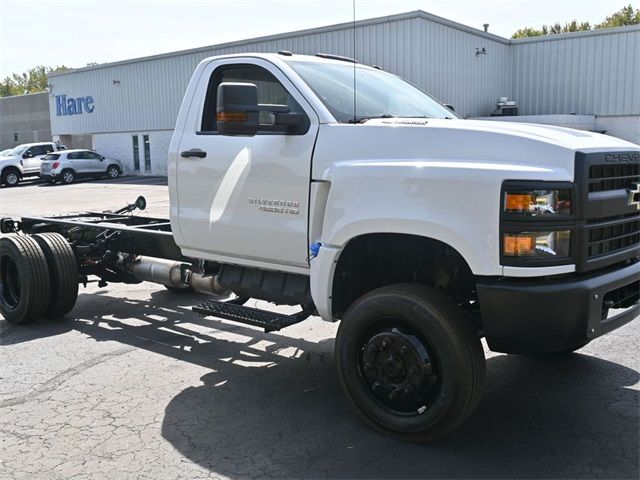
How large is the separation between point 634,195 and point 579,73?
2484 centimetres

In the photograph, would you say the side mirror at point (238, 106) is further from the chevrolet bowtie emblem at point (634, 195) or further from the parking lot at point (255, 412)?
the chevrolet bowtie emblem at point (634, 195)

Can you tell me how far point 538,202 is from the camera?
10.7ft

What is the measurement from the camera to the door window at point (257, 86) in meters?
4.61

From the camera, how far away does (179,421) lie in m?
4.14

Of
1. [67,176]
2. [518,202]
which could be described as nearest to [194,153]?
[518,202]

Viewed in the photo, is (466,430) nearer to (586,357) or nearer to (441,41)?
(586,357)

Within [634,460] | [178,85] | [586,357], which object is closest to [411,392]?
[634,460]

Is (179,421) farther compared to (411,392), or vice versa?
(179,421)

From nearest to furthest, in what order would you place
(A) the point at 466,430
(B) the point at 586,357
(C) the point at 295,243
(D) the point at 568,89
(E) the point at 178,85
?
(A) the point at 466,430 → (C) the point at 295,243 → (B) the point at 586,357 → (D) the point at 568,89 → (E) the point at 178,85

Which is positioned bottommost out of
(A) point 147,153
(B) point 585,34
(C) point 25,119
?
(A) point 147,153

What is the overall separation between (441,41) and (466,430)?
2263cm

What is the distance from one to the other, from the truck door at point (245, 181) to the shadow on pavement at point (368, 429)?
3.07ft

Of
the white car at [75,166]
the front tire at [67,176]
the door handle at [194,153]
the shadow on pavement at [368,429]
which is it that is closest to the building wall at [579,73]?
the white car at [75,166]

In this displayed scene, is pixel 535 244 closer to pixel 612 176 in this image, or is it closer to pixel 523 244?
pixel 523 244
